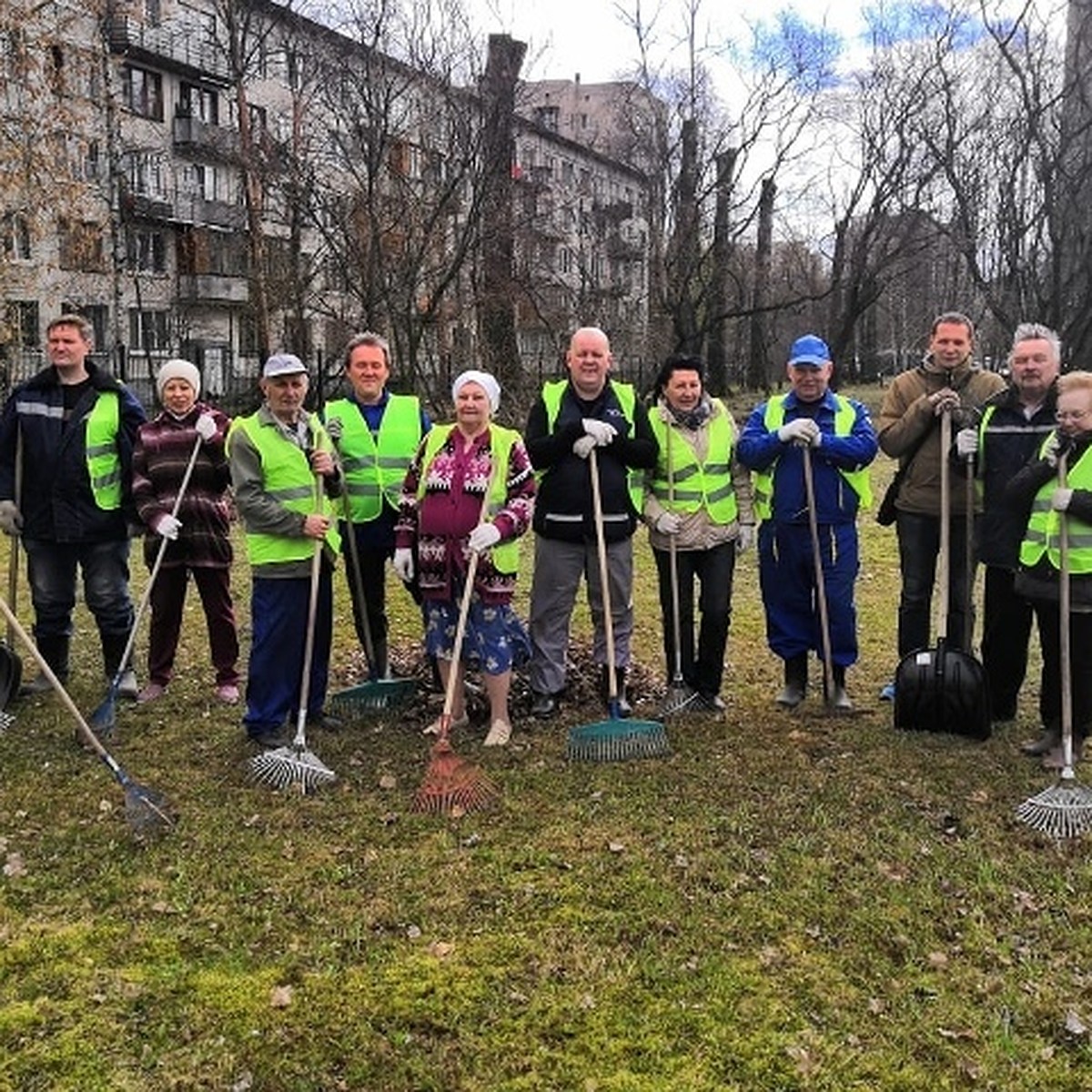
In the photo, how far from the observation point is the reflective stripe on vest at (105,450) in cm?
603

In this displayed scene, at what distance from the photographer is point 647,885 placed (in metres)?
4.23

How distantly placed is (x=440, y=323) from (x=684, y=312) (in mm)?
6894

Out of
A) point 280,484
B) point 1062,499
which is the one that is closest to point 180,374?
point 280,484

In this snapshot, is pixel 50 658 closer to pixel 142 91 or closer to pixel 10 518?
pixel 10 518

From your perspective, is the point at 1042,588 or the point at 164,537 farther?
the point at 164,537

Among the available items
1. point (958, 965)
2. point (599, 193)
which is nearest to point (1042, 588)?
Answer: point (958, 965)

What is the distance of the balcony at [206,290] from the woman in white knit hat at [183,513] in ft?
98.9

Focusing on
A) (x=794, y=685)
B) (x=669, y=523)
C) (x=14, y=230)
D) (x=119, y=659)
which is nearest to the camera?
(x=669, y=523)

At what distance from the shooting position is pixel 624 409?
576cm

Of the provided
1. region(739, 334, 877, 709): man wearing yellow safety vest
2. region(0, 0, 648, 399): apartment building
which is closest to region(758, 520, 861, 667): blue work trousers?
region(739, 334, 877, 709): man wearing yellow safety vest

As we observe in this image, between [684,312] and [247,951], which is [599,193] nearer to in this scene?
[684,312]

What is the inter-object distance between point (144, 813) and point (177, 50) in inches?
1387

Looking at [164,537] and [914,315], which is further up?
[914,315]

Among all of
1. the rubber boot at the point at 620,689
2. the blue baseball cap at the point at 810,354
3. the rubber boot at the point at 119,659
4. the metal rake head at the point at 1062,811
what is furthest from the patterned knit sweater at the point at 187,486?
the metal rake head at the point at 1062,811
